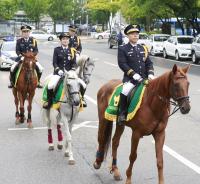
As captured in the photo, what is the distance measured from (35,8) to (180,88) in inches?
3088

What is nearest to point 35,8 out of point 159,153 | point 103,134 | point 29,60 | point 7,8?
point 7,8

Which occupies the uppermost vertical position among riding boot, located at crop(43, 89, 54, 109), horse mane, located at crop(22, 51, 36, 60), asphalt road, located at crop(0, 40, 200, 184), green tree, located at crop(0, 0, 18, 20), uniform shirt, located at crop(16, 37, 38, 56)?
green tree, located at crop(0, 0, 18, 20)

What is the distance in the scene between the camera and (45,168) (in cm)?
885

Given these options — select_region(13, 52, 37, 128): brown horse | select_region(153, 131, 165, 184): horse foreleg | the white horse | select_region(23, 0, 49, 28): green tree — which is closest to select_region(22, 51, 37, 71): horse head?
select_region(13, 52, 37, 128): brown horse

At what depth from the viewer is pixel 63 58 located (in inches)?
412

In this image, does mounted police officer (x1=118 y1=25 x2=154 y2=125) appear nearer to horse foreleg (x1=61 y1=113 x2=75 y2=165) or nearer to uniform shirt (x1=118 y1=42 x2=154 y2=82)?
uniform shirt (x1=118 y1=42 x2=154 y2=82)

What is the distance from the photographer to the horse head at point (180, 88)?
6.62 metres

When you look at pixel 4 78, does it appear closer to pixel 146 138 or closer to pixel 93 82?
pixel 93 82

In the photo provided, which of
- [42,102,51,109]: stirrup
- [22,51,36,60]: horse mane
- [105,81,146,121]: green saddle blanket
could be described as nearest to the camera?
[105,81,146,121]: green saddle blanket

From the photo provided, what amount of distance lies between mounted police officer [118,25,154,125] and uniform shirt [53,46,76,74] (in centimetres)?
265

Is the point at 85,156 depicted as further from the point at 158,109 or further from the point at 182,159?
the point at 158,109

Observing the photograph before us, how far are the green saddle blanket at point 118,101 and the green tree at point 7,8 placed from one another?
62138 mm

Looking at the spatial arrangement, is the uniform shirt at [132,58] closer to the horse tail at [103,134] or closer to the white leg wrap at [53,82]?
the horse tail at [103,134]

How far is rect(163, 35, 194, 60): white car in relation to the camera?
3369 centimetres
